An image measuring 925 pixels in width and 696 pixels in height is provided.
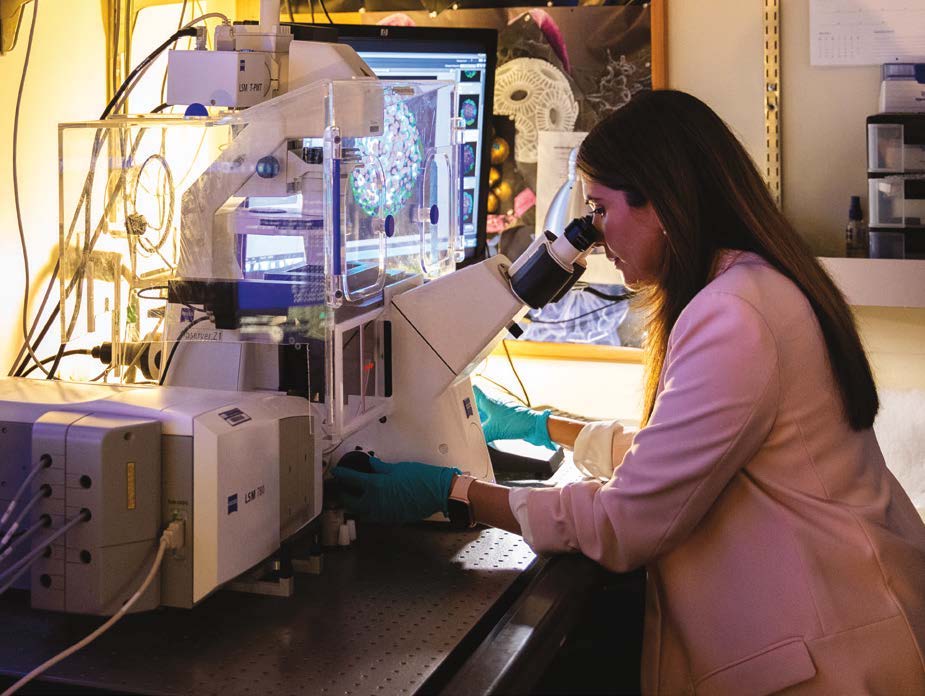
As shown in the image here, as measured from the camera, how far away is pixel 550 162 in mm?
2576

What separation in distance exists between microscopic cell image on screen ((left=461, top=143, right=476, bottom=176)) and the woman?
90cm

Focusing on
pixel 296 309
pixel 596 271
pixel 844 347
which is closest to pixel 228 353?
pixel 296 309

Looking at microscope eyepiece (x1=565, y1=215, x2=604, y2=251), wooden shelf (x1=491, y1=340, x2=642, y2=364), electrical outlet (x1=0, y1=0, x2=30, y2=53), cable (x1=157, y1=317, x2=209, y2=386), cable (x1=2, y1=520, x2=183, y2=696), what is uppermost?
electrical outlet (x1=0, y1=0, x2=30, y2=53)

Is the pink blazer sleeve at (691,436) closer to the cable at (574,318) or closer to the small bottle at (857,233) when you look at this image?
the small bottle at (857,233)

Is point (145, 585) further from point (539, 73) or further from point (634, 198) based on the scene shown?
point (539, 73)

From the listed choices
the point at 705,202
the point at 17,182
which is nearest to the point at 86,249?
the point at 17,182

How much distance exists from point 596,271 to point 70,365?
1.35m

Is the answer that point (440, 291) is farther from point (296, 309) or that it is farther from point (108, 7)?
point (108, 7)

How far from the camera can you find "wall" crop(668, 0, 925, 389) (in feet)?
Result: 7.70

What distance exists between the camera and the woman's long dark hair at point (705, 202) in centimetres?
137

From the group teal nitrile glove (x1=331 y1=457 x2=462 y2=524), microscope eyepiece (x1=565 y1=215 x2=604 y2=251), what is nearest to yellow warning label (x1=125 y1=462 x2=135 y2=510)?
teal nitrile glove (x1=331 y1=457 x2=462 y2=524)

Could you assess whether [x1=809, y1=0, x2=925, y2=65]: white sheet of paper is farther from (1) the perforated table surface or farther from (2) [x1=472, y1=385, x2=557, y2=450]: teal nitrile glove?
(1) the perforated table surface

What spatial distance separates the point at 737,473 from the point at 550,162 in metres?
1.40

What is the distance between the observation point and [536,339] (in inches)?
105
